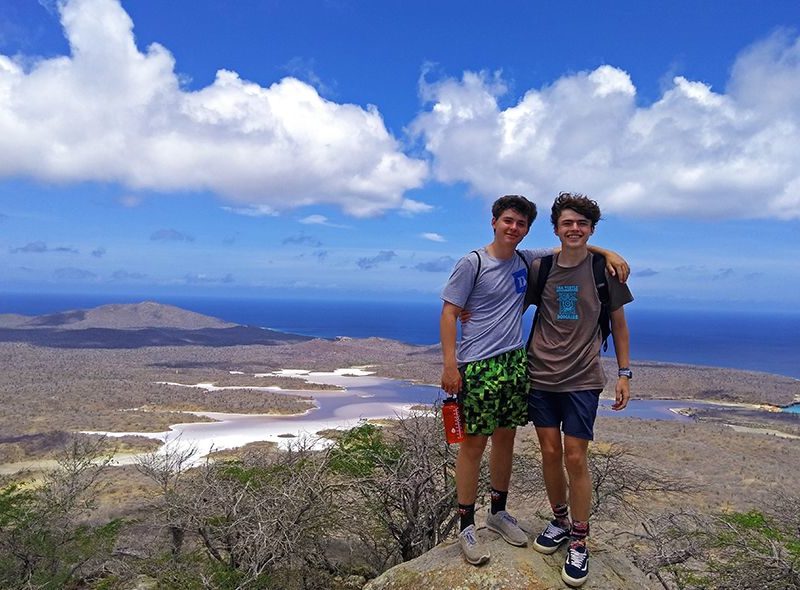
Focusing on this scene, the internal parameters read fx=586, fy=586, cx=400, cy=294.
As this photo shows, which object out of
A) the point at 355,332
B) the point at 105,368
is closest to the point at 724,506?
the point at 105,368

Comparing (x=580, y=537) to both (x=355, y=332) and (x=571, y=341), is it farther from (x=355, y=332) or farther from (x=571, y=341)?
(x=355, y=332)

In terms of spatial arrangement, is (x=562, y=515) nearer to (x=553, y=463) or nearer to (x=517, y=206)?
(x=553, y=463)

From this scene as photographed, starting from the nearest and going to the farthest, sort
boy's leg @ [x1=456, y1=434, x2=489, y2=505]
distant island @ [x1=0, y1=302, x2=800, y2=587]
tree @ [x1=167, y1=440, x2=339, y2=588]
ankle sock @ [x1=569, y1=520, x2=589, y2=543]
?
1. ankle sock @ [x1=569, y1=520, x2=589, y2=543]
2. boy's leg @ [x1=456, y1=434, x2=489, y2=505]
3. tree @ [x1=167, y1=440, x2=339, y2=588]
4. distant island @ [x1=0, y1=302, x2=800, y2=587]

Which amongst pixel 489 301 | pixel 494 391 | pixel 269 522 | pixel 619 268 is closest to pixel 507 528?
pixel 494 391

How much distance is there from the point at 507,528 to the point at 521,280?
70.1 inches

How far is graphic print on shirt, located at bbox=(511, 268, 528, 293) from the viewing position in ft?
12.8

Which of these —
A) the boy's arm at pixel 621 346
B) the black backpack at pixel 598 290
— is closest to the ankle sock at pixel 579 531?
the boy's arm at pixel 621 346

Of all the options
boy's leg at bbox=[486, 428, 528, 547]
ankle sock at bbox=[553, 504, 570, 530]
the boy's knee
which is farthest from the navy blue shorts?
ankle sock at bbox=[553, 504, 570, 530]

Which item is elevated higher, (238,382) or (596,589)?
(596,589)

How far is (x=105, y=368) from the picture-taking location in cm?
6388

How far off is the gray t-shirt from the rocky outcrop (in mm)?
1391

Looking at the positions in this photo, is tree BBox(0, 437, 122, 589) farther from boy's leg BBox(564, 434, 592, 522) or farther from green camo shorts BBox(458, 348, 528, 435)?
boy's leg BBox(564, 434, 592, 522)

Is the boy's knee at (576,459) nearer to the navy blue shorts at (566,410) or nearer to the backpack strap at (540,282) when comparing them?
the navy blue shorts at (566,410)

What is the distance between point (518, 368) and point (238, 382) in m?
58.9
